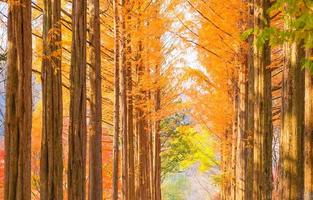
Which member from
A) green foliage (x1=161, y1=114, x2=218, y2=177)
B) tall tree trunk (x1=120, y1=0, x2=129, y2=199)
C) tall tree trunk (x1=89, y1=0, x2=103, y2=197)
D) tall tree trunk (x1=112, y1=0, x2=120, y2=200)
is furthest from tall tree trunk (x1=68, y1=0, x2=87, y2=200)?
green foliage (x1=161, y1=114, x2=218, y2=177)

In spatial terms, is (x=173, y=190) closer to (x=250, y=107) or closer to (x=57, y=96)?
(x=250, y=107)

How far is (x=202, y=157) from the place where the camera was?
85.7 feet

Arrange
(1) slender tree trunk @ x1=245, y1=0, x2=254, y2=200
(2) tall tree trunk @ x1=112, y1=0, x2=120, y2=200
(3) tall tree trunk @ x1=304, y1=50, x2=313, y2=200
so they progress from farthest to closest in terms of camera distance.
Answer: (2) tall tree trunk @ x1=112, y1=0, x2=120, y2=200 → (1) slender tree trunk @ x1=245, y1=0, x2=254, y2=200 → (3) tall tree trunk @ x1=304, y1=50, x2=313, y2=200

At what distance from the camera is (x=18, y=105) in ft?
20.1

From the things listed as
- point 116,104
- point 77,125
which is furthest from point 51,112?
point 116,104

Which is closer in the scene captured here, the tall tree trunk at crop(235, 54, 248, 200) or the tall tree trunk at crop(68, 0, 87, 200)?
the tall tree trunk at crop(68, 0, 87, 200)

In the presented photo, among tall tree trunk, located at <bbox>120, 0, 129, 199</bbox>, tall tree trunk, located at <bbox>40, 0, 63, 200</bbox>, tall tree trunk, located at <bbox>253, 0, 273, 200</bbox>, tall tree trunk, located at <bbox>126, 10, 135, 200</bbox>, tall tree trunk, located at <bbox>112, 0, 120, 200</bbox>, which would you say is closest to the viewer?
tall tree trunk, located at <bbox>40, 0, 63, 200</bbox>

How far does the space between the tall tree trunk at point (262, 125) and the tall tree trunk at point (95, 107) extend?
10.1ft

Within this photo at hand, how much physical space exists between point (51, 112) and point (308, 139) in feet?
11.4

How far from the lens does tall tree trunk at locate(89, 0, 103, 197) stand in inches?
371

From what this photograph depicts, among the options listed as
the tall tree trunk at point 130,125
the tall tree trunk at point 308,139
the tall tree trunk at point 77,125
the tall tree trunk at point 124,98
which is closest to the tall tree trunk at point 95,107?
the tall tree trunk at point 77,125

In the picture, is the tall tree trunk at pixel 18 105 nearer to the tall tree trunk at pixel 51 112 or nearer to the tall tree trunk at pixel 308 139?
the tall tree trunk at pixel 51 112

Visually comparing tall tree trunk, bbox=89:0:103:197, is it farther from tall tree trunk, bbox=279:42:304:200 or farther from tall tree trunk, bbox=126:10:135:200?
tall tree trunk, bbox=126:10:135:200

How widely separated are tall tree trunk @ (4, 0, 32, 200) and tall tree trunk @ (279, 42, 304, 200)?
11.4 ft
